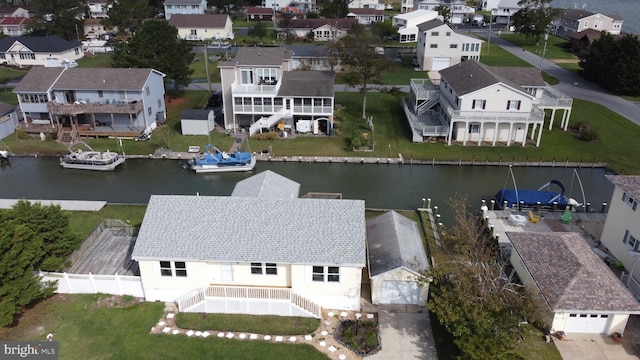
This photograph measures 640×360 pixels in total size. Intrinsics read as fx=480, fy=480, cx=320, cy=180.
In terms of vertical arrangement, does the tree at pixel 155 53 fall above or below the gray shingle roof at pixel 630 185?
above

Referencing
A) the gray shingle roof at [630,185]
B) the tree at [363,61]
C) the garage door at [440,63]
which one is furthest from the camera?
the garage door at [440,63]

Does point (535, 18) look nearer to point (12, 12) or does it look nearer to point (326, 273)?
point (326, 273)

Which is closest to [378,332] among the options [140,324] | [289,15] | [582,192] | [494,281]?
[494,281]

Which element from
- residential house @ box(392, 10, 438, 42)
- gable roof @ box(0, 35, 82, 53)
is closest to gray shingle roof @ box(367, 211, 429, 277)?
gable roof @ box(0, 35, 82, 53)

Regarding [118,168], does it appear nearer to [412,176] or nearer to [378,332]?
[412,176]

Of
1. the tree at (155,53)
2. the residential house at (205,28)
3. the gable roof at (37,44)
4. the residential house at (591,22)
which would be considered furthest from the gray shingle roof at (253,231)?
the residential house at (591,22)

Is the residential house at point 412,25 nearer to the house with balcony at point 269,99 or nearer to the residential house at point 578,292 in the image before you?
the house with balcony at point 269,99

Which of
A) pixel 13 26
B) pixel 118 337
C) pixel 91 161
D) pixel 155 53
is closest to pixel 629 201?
pixel 118 337
